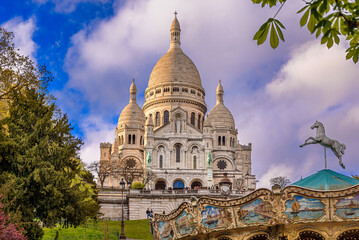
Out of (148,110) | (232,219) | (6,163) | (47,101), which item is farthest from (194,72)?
(232,219)

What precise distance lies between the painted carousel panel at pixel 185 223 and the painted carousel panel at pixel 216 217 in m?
0.63

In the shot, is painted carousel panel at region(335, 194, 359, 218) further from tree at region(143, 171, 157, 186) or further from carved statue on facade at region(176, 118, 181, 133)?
carved statue on facade at region(176, 118, 181, 133)

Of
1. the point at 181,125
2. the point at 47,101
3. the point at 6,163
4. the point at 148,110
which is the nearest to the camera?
the point at 6,163

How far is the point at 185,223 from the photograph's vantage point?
798 inches

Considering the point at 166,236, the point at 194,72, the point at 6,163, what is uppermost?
the point at 194,72

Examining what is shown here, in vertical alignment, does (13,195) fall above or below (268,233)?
above

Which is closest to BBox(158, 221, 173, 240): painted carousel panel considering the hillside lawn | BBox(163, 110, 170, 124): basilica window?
the hillside lawn

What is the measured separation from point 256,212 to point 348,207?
3.32 m

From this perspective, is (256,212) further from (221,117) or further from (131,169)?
(221,117)

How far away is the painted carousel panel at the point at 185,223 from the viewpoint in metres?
19.9

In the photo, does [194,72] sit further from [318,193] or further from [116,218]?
[318,193]

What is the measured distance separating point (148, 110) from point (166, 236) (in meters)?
65.8

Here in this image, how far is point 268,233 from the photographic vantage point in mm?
18422

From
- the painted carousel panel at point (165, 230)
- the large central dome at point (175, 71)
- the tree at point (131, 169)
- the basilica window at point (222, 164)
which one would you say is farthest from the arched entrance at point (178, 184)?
the painted carousel panel at point (165, 230)
